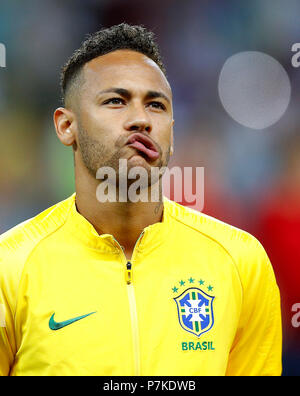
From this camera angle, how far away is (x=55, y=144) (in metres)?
3.59

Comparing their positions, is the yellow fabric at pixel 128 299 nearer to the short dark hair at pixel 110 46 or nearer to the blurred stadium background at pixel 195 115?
the short dark hair at pixel 110 46

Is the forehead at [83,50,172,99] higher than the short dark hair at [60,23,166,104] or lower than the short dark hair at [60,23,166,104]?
lower

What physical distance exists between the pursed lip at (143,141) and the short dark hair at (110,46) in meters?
0.45

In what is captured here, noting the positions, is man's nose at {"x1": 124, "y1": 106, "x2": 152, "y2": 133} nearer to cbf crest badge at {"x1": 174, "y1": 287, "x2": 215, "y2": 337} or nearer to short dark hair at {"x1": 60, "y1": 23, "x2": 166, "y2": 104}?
short dark hair at {"x1": 60, "y1": 23, "x2": 166, "y2": 104}

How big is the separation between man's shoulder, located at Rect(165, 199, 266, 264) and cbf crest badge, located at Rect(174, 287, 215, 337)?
0.24 m

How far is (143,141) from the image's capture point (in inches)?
74.7

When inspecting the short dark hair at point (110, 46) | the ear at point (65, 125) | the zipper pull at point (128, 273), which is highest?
the short dark hair at point (110, 46)

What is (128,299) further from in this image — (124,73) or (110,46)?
(110,46)

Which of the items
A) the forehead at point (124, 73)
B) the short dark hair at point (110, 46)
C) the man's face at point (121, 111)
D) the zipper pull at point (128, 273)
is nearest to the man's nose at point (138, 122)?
the man's face at point (121, 111)

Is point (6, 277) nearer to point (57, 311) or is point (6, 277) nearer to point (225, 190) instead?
point (57, 311)

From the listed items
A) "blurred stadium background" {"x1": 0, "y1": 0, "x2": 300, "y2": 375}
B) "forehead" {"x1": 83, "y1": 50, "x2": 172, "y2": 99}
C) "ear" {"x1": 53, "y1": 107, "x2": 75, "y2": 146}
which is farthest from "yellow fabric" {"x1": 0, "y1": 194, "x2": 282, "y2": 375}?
"blurred stadium background" {"x1": 0, "y1": 0, "x2": 300, "y2": 375}

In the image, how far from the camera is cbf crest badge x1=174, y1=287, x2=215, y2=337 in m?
1.91

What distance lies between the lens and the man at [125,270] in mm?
1823

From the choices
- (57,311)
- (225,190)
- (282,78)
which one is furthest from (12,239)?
(282,78)
